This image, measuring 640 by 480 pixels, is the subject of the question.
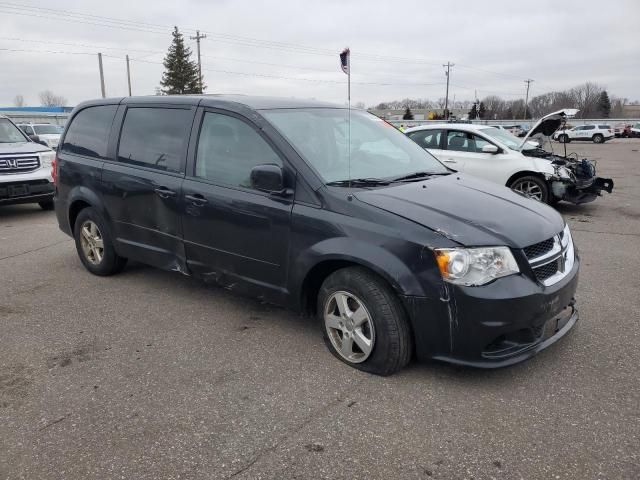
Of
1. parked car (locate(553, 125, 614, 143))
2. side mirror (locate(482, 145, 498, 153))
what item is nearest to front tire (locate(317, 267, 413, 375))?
side mirror (locate(482, 145, 498, 153))

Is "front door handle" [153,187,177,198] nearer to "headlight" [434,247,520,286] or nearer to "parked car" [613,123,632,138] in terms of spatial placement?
"headlight" [434,247,520,286]

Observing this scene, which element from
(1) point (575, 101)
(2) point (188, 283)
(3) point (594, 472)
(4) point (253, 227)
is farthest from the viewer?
(1) point (575, 101)

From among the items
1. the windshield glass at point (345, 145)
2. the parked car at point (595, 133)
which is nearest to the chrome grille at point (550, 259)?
the windshield glass at point (345, 145)

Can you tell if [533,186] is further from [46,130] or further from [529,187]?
[46,130]

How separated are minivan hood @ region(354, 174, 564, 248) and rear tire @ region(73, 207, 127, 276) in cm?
301

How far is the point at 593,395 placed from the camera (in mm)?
3074

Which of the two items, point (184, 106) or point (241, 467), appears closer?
point (241, 467)

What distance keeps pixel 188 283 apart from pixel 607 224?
6.64 m

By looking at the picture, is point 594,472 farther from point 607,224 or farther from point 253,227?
point 607,224

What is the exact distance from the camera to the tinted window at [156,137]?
4.34m

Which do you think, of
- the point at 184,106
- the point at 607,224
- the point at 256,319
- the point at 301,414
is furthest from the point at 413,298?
the point at 607,224

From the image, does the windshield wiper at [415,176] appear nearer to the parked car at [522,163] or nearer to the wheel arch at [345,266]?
the wheel arch at [345,266]

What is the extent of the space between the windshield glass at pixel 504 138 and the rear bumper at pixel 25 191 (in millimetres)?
8017

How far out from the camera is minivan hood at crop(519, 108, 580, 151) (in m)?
8.59
